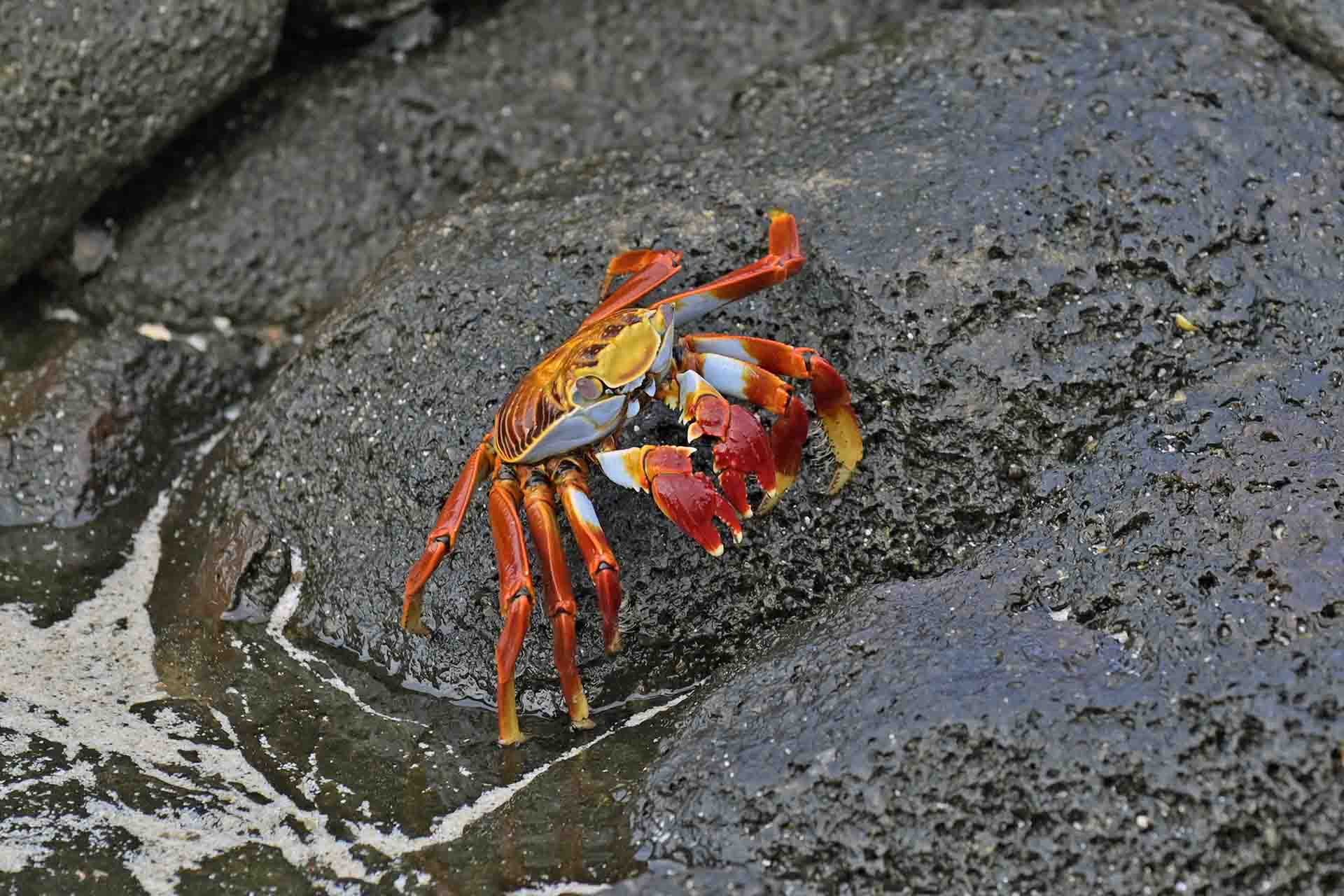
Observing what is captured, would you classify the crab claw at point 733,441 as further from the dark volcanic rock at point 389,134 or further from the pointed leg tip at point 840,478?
the dark volcanic rock at point 389,134

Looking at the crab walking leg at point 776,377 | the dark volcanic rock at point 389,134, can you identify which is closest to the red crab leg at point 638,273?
the crab walking leg at point 776,377

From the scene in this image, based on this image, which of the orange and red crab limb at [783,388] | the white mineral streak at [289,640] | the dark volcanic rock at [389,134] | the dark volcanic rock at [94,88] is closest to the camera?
the orange and red crab limb at [783,388]

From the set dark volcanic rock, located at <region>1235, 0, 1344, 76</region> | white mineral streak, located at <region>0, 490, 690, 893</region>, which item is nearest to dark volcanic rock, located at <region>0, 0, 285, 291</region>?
white mineral streak, located at <region>0, 490, 690, 893</region>

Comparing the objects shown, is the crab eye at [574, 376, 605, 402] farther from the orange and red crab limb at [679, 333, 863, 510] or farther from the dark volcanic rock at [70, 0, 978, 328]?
the dark volcanic rock at [70, 0, 978, 328]

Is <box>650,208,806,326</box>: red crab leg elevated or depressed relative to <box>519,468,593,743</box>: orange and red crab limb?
elevated

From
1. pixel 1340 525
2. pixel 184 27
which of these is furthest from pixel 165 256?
pixel 1340 525

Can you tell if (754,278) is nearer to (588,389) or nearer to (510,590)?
(588,389)
